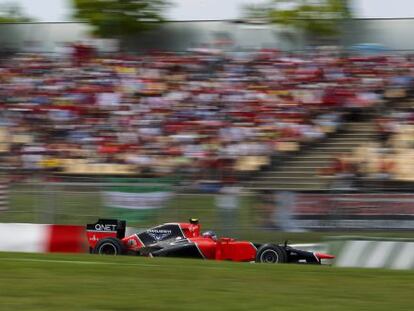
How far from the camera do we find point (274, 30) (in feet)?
62.7

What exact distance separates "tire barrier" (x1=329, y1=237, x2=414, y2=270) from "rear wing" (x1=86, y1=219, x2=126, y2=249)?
3.32 metres

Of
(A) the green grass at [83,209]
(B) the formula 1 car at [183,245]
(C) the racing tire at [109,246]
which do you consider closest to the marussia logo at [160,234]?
(B) the formula 1 car at [183,245]

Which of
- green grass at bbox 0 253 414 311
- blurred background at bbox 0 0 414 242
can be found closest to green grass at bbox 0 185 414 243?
blurred background at bbox 0 0 414 242

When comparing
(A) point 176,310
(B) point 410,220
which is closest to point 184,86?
(B) point 410,220

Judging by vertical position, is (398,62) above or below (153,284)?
above

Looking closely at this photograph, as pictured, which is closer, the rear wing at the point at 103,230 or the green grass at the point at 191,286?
the green grass at the point at 191,286

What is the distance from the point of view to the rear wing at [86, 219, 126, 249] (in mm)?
11836

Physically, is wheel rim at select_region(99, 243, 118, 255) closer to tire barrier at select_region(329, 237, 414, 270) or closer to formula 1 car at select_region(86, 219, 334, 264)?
formula 1 car at select_region(86, 219, 334, 264)

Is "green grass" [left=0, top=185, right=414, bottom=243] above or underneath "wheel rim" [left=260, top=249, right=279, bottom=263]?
above

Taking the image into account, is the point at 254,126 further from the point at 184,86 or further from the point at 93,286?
the point at 93,286

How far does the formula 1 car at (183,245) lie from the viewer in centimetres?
1067

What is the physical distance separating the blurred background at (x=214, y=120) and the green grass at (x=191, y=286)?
2.78 metres

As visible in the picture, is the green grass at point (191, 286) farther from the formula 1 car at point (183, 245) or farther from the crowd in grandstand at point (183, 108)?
the crowd in grandstand at point (183, 108)

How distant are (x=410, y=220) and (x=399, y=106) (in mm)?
5275
